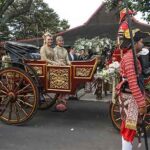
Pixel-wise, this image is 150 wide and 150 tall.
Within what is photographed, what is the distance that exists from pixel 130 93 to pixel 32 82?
2847 mm

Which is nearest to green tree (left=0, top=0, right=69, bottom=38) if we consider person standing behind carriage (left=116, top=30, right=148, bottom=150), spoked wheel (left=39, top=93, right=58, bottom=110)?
spoked wheel (left=39, top=93, right=58, bottom=110)

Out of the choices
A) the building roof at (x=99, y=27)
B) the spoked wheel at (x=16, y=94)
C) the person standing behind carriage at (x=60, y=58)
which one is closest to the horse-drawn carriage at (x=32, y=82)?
the spoked wheel at (x=16, y=94)

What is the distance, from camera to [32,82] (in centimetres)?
733

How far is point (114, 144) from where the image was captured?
6.37m

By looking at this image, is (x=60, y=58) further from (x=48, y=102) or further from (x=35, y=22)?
(x=35, y=22)

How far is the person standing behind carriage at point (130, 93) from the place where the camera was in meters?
4.55

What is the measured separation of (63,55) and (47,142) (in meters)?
2.56

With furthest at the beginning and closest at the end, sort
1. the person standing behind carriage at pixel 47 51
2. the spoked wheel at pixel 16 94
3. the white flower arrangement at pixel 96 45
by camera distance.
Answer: the white flower arrangement at pixel 96 45 → the person standing behind carriage at pixel 47 51 → the spoked wheel at pixel 16 94

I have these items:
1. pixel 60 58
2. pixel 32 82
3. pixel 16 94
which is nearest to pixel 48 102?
pixel 60 58

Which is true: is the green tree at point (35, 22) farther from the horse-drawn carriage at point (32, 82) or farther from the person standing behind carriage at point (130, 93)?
the person standing behind carriage at point (130, 93)

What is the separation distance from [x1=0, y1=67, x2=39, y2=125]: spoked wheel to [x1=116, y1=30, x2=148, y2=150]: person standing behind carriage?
2.77 metres

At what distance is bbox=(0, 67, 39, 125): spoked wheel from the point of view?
292 inches

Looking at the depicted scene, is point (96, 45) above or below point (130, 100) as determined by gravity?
above

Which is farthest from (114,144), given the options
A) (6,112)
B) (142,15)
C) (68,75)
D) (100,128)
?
(142,15)
